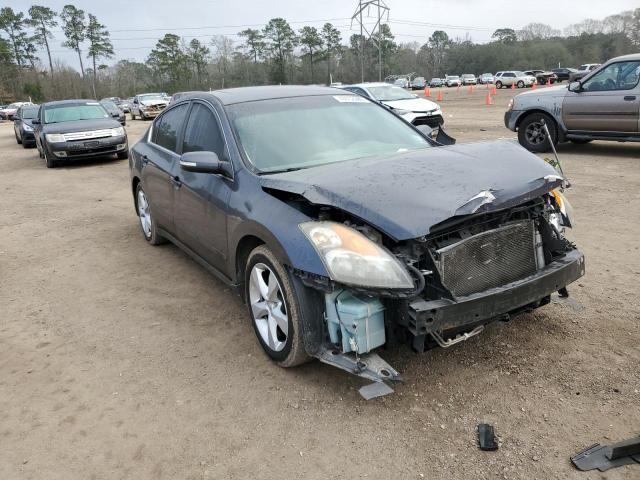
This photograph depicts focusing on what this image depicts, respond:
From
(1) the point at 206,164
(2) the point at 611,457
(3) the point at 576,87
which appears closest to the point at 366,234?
(1) the point at 206,164

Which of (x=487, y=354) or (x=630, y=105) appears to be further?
(x=630, y=105)

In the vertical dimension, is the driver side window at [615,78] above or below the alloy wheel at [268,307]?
above

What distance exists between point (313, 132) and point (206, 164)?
0.87m

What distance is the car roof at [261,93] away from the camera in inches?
167

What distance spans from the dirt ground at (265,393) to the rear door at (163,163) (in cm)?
71

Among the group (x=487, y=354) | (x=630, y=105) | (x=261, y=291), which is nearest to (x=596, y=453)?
(x=487, y=354)

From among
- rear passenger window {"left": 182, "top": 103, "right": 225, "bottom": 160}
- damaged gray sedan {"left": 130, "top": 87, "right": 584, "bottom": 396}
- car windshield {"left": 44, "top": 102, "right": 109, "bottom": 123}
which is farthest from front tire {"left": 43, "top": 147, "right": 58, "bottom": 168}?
damaged gray sedan {"left": 130, "top": 87, "right": 584, "bottom": 396}

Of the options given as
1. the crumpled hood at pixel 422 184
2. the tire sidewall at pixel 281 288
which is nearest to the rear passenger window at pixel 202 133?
the crumpled hood at pixel 422 184

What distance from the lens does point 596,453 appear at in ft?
8.09

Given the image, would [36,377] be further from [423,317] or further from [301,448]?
[423,317]

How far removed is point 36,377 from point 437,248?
2695 mm

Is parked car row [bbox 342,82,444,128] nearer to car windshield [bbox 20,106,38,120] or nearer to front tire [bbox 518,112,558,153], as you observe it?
front tire [bbox 518,112,558,153]

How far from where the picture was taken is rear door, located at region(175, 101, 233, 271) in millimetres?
3803

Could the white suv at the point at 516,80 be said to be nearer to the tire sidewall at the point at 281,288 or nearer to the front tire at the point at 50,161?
the front tire at the point at 50,161
